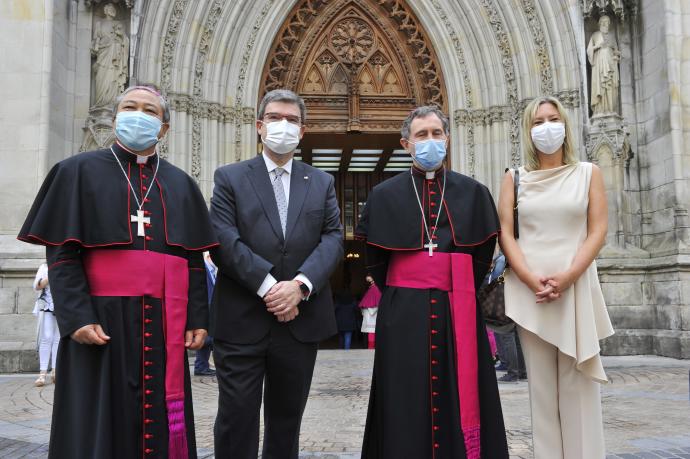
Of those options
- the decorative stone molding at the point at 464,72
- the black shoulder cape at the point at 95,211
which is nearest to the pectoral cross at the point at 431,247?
the black shoulder cape at the point at 95,211

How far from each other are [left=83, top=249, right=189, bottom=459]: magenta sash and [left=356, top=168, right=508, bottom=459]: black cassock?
3.51ft

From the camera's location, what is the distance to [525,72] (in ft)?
41.6

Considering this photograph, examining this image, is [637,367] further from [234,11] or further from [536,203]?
[234,11]

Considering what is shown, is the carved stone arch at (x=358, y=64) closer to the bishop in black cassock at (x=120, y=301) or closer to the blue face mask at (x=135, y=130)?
the blue face mask at (x=135, y=130)

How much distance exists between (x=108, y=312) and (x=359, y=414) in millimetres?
3618

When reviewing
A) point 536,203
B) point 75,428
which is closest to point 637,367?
point 536,203

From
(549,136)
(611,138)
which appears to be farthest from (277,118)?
(611,138)

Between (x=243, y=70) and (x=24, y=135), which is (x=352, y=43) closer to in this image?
(x=243, y=70)

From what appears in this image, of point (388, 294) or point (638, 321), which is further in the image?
point (638, 321)

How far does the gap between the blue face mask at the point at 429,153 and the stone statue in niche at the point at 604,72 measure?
368 inches

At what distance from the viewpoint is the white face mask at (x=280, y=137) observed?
3523mm

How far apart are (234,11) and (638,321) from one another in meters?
9.69

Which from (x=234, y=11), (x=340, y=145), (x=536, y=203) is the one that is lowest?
(x=536, y=203)

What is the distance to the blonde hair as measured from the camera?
373cm
